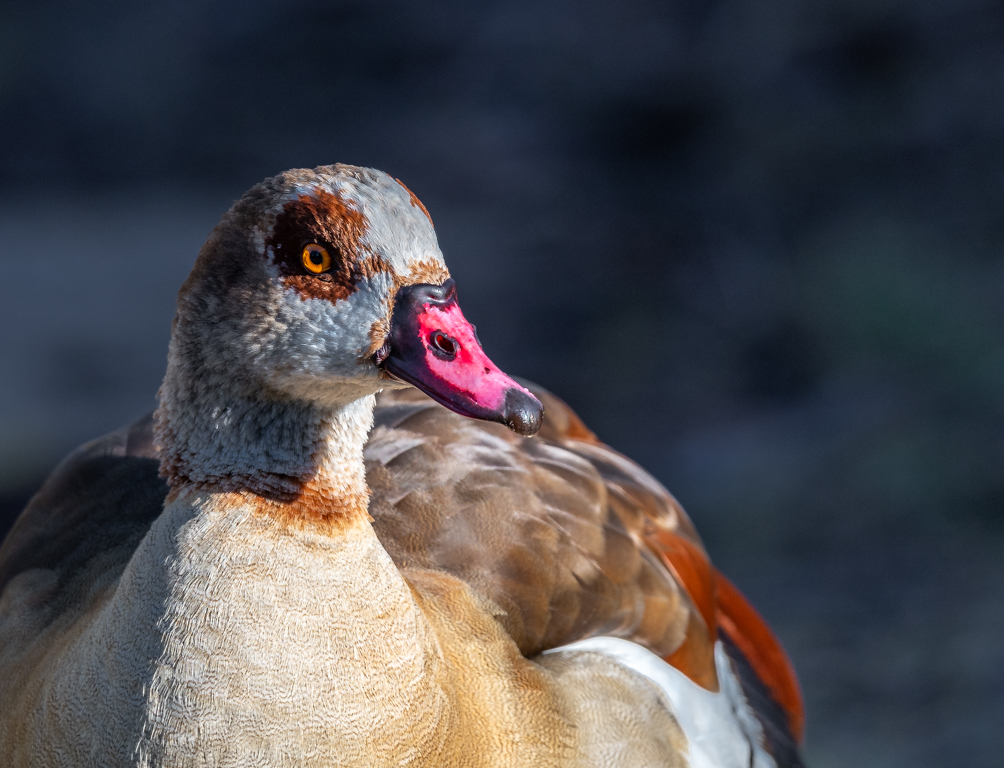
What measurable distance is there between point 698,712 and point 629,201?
2.48 m

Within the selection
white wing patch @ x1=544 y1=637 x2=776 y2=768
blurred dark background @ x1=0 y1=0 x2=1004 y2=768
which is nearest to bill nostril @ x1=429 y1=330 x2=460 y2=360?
white wing patch @ x1=544 y1=637 x2=776 y2=768

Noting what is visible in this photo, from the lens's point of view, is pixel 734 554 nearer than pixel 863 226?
Yes

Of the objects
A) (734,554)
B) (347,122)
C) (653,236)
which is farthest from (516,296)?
(734,554)

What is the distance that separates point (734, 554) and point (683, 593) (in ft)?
5.11

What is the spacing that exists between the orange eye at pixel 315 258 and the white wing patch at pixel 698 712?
73 centimetres

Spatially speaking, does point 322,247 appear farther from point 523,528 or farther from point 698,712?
point 698,712

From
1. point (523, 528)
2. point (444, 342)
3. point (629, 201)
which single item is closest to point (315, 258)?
point (444, 342)

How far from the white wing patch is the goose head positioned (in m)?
0.62

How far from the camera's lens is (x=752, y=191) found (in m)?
3.76

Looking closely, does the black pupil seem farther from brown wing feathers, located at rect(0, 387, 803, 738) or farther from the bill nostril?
brown wing feathers, located at rect(0, 387, 803, 738)

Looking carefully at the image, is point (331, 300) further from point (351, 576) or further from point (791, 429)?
point (791, 429)

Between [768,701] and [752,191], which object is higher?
[752,191]

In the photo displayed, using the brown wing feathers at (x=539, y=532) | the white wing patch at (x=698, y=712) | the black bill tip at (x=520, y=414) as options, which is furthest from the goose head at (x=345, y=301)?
the white wing patch at (x=698, y=712)

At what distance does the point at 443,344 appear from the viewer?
108 cm
